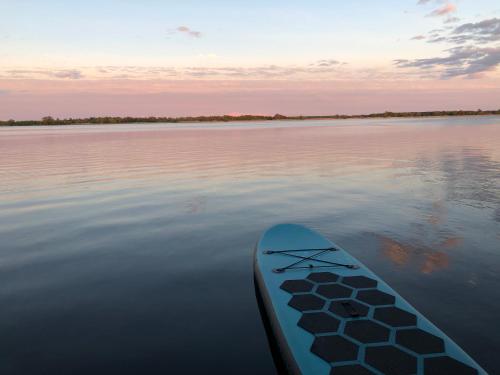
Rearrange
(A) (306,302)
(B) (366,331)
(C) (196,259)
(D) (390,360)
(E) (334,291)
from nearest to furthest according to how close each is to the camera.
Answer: (D) (390,360), (B) (366,331), (A) (306,302), (E) (334,291), (C) (196,259)

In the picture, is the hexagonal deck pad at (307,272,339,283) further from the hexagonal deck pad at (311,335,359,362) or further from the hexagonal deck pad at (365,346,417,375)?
the hexagonal deck pad at (365,346,417,375)

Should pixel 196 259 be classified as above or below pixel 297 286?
below

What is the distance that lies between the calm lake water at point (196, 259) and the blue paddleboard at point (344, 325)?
73 centimetres

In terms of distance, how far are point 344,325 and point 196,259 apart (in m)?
4.50

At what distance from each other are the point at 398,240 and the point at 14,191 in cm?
1573

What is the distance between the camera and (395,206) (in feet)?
42.0

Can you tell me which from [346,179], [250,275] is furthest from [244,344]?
[346,179]

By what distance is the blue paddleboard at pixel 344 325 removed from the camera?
434 centimetres

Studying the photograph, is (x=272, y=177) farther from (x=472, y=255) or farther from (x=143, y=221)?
(x=472, y=255)

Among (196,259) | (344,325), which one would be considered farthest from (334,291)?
(196,259)

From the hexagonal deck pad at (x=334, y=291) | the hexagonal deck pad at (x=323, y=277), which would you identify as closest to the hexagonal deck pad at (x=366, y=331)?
the hexagonal deck pad at (x=334, y=291)

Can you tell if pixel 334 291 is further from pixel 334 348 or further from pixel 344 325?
pixel 334 348

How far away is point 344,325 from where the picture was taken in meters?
5.07

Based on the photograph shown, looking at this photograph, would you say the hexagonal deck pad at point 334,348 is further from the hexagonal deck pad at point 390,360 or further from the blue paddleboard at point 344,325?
the hexagonal deck pad at point 390,360
